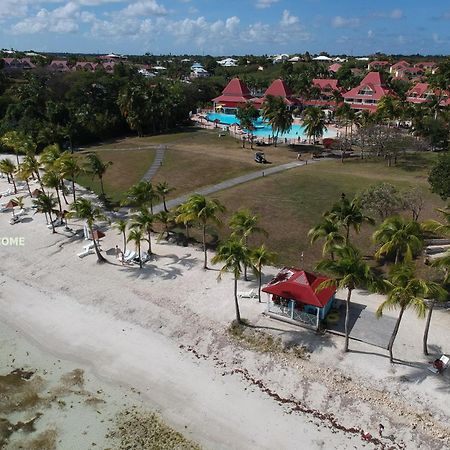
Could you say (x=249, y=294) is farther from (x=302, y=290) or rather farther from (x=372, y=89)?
(x=372, y=89)

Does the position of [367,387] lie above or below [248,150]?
below

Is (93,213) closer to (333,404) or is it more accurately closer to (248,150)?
(333,404)

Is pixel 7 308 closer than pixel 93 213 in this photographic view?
Yes

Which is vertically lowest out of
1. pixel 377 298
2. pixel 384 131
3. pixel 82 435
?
pixel 82 435

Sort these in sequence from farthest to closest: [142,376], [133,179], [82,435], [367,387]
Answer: [133,179] < [142,376] < [367,387] < [82,435]

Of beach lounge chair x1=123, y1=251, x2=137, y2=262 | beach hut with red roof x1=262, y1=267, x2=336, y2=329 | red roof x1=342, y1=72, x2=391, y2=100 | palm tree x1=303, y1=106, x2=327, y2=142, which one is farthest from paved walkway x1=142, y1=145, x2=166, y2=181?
red roof x1=342, y1=72, x2=391, y2=100

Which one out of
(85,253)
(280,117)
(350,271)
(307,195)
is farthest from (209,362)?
(280,117)

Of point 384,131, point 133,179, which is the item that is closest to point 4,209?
point 133,179
